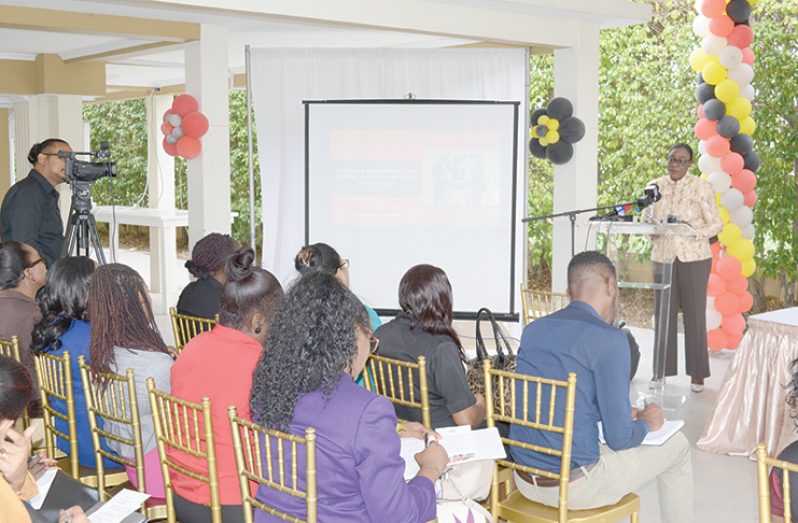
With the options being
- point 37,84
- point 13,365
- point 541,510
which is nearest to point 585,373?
point 541,510

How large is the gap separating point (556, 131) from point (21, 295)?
157 inches

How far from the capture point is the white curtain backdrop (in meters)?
6.54

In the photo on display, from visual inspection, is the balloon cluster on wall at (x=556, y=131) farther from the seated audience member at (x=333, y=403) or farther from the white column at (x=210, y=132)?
the seated audience member at (x=333, y=403)

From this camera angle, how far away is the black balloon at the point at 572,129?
627 cm

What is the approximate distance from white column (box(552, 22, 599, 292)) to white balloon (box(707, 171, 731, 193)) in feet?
2.74

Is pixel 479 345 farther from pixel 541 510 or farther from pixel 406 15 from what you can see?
pixel 406 15

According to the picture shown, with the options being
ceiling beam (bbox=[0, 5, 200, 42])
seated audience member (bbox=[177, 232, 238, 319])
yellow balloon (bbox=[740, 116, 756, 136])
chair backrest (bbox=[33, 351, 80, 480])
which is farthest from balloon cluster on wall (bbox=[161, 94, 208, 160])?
yellow balloon (bbox=[740, 116, 756, 136])

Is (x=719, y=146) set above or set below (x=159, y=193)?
above

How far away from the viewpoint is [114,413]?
2645 millimetres

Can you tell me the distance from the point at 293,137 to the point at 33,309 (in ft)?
11.3

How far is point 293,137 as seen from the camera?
261 inches

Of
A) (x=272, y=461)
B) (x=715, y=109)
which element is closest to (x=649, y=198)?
(x=715, y=109)

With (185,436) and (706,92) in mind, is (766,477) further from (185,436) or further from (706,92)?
(706,92)

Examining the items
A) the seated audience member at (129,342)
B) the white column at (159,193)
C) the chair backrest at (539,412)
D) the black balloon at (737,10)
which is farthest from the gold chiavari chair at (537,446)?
the white column at (159,193)
